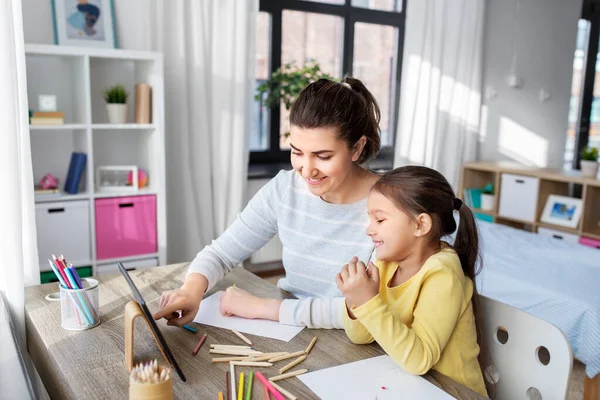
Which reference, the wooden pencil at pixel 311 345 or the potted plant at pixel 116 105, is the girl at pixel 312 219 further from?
the potted plant at pixel 116 105

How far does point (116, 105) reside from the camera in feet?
9.30

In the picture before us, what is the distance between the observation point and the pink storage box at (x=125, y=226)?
9.19ft

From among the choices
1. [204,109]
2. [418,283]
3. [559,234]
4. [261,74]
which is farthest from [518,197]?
[418,283]

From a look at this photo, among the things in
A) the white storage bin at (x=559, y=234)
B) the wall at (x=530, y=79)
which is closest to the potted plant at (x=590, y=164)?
the white storage bin at (x=559, y=234)

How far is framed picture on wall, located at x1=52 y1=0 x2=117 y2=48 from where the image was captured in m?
2.81

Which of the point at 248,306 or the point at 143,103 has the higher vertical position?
the point at 143,103

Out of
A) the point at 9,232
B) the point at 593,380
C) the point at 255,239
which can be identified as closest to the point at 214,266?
the point at 255,239

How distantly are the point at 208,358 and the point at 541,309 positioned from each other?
170 centimetres

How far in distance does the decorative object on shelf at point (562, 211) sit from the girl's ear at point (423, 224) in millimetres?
3069

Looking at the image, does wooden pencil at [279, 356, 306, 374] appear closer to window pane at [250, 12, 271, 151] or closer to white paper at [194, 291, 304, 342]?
white paper at [194, 291, 304, 342]

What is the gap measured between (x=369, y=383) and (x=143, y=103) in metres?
2.22

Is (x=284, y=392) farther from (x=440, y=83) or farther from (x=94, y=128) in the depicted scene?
(x=440, y=83)

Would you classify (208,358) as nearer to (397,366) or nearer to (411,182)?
(397,366)

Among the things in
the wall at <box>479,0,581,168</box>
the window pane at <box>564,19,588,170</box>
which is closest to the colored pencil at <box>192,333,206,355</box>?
the wall at <box>479,0,581,168</box>
